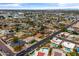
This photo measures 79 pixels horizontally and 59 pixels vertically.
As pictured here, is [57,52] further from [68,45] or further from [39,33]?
[39,33]

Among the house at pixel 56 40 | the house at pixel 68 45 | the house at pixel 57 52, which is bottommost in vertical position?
the house at pixel 57 52

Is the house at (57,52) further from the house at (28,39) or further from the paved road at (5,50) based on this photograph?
the paved road at (5,50)

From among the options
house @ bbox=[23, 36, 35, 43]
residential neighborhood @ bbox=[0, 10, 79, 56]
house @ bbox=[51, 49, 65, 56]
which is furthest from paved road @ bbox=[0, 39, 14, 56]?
house @ bbox=[51, 49, 65, 56]

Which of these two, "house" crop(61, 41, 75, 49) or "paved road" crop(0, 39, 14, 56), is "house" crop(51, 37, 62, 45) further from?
"paved road" crop(0, 39, 14, 56)

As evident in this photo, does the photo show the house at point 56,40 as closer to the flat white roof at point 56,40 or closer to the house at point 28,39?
the flat white roof at point 56,40

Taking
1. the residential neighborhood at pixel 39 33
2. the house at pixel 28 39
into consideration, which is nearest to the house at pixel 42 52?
the residential neighborhood at pixel 39 33

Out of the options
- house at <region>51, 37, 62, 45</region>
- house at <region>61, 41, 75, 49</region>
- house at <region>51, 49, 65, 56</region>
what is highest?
house at <region>51, 37, 62, 45</region>

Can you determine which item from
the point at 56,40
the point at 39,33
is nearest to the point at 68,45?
the point at 56,40

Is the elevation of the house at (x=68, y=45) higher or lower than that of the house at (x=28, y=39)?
lower

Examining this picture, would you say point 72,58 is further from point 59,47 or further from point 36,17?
point 36,17

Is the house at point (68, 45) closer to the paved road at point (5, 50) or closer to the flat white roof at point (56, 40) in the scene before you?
the flat white roof at point (56, 40)

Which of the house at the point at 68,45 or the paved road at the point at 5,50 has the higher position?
the house at the point at 68,45

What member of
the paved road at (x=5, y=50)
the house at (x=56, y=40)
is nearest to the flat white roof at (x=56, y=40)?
the house at (x=56, y=40)
